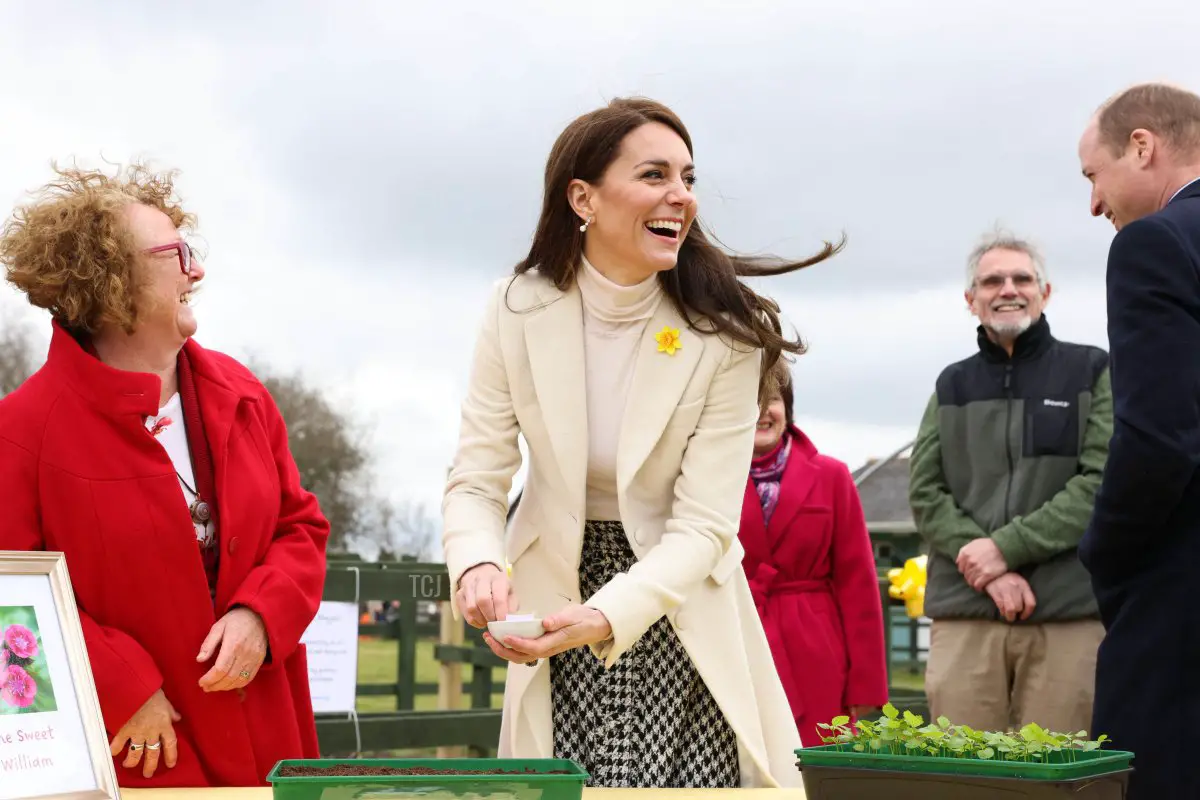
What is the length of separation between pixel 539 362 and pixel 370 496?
91.9 feet

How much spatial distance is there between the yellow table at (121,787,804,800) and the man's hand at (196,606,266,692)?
55 cm

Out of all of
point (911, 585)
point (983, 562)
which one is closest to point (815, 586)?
point (983, 562)

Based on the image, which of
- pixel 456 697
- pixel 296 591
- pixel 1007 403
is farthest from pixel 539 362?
pixel 456 697

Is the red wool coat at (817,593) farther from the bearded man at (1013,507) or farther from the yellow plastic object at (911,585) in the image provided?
the yellow plastic object at (911,585)

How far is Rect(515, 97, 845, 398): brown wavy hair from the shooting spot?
309 cm

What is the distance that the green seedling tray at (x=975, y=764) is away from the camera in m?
1.78

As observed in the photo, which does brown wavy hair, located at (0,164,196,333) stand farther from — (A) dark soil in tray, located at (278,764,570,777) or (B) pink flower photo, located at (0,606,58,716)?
(A) dark soil in tray, located at (278,764,570,777)

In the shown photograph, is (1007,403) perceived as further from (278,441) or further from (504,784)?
(504,784)

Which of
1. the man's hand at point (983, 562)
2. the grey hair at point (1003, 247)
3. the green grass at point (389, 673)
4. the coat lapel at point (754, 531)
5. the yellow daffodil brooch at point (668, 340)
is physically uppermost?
the grey hair at point (1003, 247)

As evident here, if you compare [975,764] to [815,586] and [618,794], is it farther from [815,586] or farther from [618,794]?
[815,586]

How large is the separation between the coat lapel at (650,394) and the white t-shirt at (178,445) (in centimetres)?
97

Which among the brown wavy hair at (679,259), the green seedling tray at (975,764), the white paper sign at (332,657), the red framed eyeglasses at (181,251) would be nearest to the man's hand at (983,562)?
the brown wavy hair at (679,259)

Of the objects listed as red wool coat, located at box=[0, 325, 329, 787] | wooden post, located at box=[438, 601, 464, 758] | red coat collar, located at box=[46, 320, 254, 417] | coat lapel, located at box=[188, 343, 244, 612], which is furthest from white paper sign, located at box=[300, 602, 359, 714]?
red coat collar, located at box=[46, 320, 254, 417]

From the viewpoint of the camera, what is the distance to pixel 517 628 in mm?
2529
